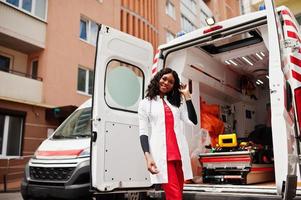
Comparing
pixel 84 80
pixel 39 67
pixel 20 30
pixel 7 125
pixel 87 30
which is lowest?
pixel 7 125

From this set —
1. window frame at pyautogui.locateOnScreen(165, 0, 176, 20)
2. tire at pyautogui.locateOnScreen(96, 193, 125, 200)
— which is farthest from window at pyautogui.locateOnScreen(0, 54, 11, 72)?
window frame at pyautogui.locateOnScreen(165, 0, 176, 20)

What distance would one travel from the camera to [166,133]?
2.95 metres

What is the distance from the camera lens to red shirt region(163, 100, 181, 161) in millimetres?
2893

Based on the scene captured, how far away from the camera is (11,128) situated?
1288cm

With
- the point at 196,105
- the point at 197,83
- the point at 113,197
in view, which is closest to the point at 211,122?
the point at 196,105

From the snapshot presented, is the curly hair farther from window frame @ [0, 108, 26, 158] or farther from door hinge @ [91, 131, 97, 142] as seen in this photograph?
window frame @ [0, 108, 26, 158]

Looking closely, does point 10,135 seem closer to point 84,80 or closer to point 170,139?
point 84,80

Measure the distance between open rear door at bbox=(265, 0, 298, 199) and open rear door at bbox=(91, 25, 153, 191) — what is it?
1863mm

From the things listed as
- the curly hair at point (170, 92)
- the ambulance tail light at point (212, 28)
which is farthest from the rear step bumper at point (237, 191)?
the ambulance tail light at point (212, 28)

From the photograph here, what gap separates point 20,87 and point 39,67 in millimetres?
1735

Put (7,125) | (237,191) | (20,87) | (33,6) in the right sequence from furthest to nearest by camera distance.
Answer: (33,6) → (20,87) → (7,125) → (237,191)

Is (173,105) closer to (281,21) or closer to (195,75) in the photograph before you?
(281,21)

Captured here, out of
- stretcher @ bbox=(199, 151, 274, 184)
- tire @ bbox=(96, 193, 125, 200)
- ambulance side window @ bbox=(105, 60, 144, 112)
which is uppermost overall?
ambulance side window @ bbox=(105, 60, 144, 112)

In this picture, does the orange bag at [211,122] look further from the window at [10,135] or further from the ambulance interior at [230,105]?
the window at [10,135]
